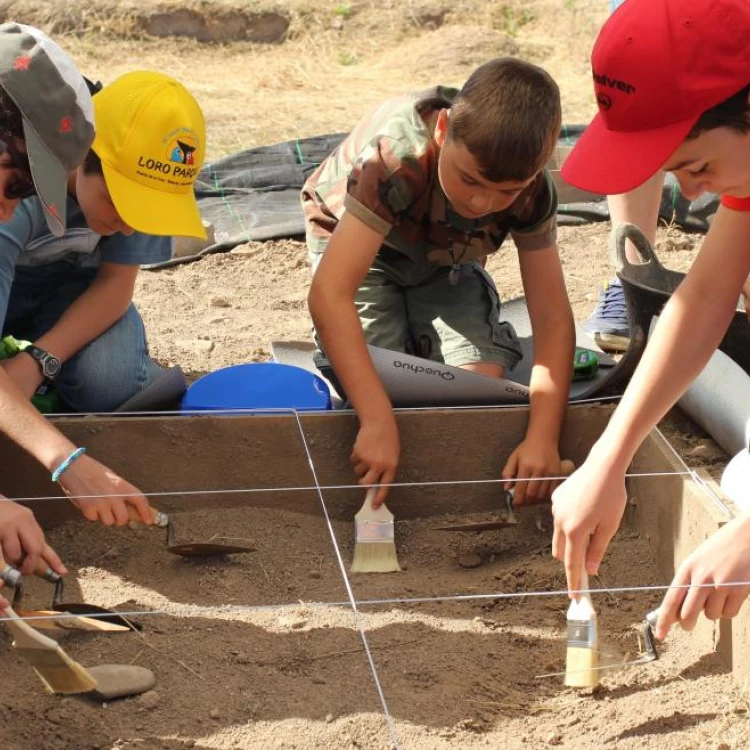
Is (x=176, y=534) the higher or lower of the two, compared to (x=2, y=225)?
lower

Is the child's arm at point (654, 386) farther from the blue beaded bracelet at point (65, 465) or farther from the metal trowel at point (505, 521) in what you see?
the blue beaded bracelet at point (65, 465)

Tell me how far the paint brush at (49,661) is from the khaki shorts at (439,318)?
4.06ft

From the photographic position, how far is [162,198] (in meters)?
2.40

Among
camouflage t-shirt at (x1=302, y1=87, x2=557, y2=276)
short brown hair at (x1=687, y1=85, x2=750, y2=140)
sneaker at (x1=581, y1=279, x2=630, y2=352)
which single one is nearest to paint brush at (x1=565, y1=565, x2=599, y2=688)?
short brown hair at (x1=687, y1=85, x2=750, y2=140)

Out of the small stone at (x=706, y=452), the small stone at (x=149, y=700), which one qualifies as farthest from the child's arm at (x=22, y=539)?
the small stone at (x=706, y=452)

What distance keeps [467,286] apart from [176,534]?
1.06 metres

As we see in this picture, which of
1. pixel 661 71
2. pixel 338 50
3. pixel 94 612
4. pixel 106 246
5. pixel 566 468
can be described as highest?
pixel 661 71

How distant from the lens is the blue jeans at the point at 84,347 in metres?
2.82

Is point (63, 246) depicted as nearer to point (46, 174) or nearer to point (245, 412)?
point (245, 412)

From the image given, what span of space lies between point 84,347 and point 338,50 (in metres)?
6.24

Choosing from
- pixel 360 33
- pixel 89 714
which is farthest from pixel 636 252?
pixel 360 33

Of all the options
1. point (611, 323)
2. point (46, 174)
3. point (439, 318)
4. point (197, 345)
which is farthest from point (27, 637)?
point (611, 323)

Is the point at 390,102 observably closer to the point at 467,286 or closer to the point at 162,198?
the point at 467,286

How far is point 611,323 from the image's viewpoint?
11.4 ft
